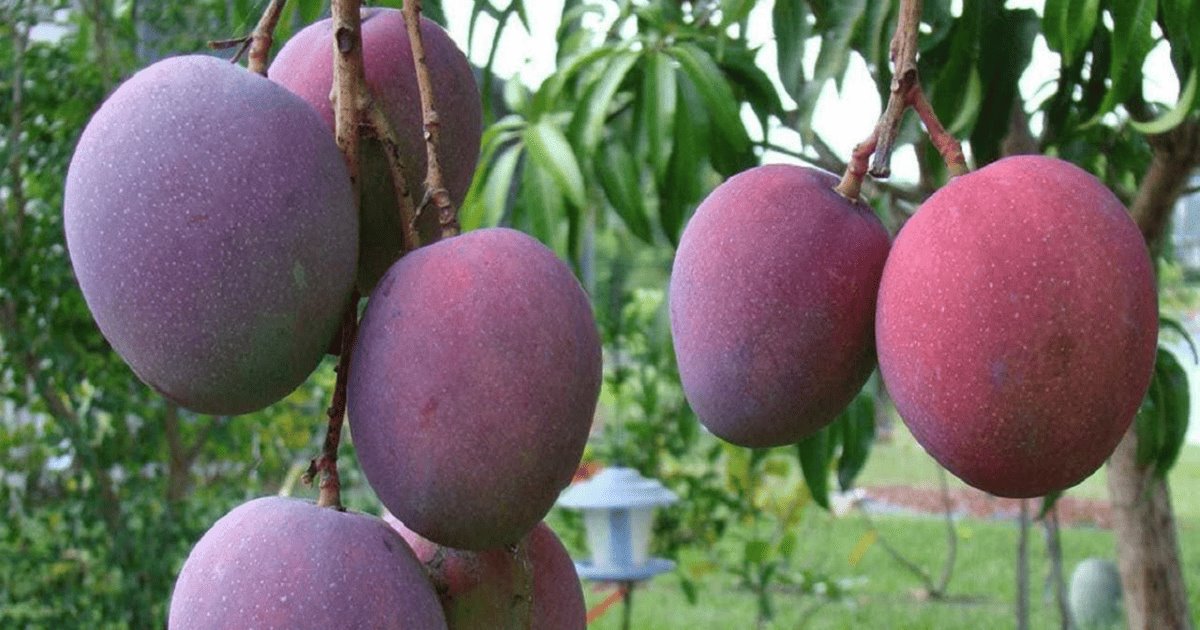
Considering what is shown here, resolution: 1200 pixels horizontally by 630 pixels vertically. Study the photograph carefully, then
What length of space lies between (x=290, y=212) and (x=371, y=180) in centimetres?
7

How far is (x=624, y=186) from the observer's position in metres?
1.23

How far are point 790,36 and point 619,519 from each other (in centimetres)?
155

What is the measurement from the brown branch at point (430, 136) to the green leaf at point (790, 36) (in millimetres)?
475

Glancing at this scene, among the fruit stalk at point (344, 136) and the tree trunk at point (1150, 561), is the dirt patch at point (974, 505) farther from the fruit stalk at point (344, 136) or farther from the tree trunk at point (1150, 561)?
the fruit stalk at point (344, 136)

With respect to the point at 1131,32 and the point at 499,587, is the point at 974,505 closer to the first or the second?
the point at 1131,32

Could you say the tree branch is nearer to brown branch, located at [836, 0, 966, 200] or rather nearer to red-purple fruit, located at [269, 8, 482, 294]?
red-purple fruit, located at [269, 8, 482, 294]

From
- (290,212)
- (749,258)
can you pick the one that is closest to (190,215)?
(290,212)

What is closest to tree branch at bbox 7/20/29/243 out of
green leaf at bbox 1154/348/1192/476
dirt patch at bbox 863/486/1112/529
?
green leaf at bbox 1154/348/1192/476

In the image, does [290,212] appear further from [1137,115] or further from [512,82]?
[512,82]

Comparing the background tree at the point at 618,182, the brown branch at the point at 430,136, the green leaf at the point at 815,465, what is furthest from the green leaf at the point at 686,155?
the brown branch at the point at 430,136

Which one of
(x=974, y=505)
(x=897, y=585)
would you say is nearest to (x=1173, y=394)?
(x=897, y=585)

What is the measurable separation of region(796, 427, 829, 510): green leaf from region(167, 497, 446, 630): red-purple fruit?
0.76m

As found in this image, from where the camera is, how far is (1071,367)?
0.43 meters

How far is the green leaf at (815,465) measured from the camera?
1167 mm
